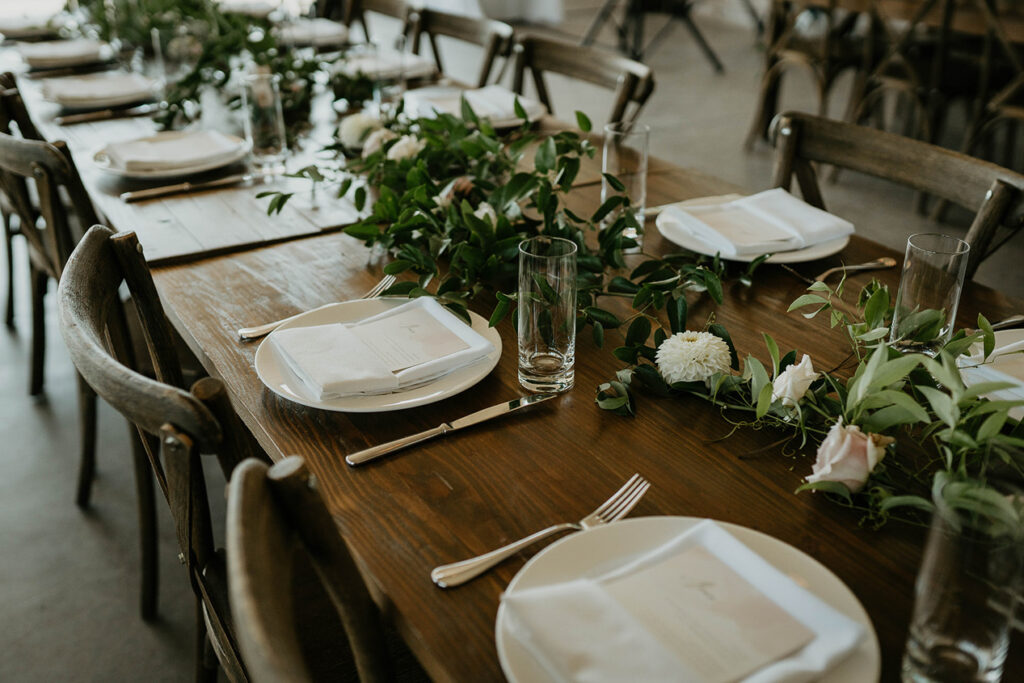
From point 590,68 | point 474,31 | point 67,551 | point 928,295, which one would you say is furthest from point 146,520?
point 474,31

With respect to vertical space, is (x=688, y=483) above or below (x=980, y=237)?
below

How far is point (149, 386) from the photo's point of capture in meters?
0.74

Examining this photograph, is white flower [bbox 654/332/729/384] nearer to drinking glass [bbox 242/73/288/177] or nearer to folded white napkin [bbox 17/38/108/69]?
drinking glass [bbox 242/73/288/177]

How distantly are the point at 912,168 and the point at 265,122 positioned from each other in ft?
4.11

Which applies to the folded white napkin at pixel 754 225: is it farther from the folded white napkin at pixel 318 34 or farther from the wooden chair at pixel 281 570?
the folded white napkin at pixel 318 34

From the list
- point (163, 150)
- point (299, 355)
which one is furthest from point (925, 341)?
point (163, 150)

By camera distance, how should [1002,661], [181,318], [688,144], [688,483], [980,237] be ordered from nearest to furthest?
[1002,661], [688,483], [181,318], [980,237], [688,144]

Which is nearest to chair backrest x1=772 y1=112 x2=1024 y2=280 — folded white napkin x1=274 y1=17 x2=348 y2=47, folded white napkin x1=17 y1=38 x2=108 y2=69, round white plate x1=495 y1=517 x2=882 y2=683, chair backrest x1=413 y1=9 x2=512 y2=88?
round white plate x1=495 y1=517 x2=882 y2=683

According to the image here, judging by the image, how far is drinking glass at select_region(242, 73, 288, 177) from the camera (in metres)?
1.86

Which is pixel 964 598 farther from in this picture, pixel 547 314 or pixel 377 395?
pixel 377 395

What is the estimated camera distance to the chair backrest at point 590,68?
2168 mm

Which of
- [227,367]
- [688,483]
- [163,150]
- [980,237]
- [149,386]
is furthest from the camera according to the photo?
[163,150]

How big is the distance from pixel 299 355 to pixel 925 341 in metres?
0.70

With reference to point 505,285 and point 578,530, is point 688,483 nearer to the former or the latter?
point 578,530
